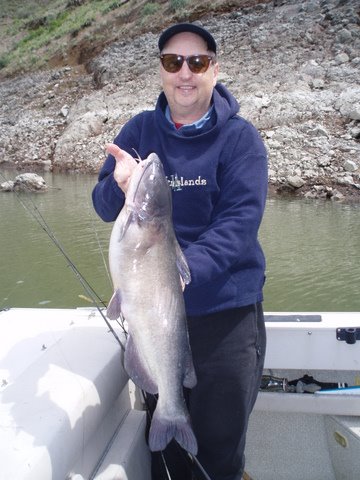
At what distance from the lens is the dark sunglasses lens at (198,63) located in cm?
244

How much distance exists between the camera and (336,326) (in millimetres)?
3139

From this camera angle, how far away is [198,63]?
244cm

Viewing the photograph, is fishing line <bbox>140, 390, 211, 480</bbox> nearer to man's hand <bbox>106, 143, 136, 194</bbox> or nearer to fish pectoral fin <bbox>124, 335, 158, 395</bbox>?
fish pectoral fin <bbox>124, 335, 158, 395</bbox>

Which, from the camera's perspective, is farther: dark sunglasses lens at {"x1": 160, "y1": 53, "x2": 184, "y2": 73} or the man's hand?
dark sunglasses lens at {"x1": 160, "y1": 53, "x2": 184, "y2": 73}

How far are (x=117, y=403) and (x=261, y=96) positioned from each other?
62.3ft

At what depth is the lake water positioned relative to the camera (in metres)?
8.91

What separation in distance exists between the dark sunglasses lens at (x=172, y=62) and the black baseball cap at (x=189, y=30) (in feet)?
0.35

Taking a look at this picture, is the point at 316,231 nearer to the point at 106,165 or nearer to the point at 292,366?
the point at 292,366

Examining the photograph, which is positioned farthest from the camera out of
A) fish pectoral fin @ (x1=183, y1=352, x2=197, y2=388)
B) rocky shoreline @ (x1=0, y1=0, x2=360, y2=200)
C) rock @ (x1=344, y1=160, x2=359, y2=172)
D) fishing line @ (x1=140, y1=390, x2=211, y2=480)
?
rocky shoreline @ (x1=0, y1=0, x2=360, y2=200)

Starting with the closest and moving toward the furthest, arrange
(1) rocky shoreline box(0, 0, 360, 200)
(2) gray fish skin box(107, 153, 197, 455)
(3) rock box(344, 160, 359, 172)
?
(2) gray fish skin box(107, 153, 197, 455) < (3) rock box(344, 160, 359, 172) < (1) rocky shoreline box(0, 0, 360, 200)

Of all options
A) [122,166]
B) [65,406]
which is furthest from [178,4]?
[65,406]

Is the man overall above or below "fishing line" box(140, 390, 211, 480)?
above

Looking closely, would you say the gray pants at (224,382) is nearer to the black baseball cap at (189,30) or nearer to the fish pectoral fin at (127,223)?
the fish pectoral fin at (127,223)

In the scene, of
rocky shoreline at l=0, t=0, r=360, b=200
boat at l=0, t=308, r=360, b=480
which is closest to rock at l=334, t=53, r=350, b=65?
rocky shoreline at l=0, t=0, r=360, b=200
